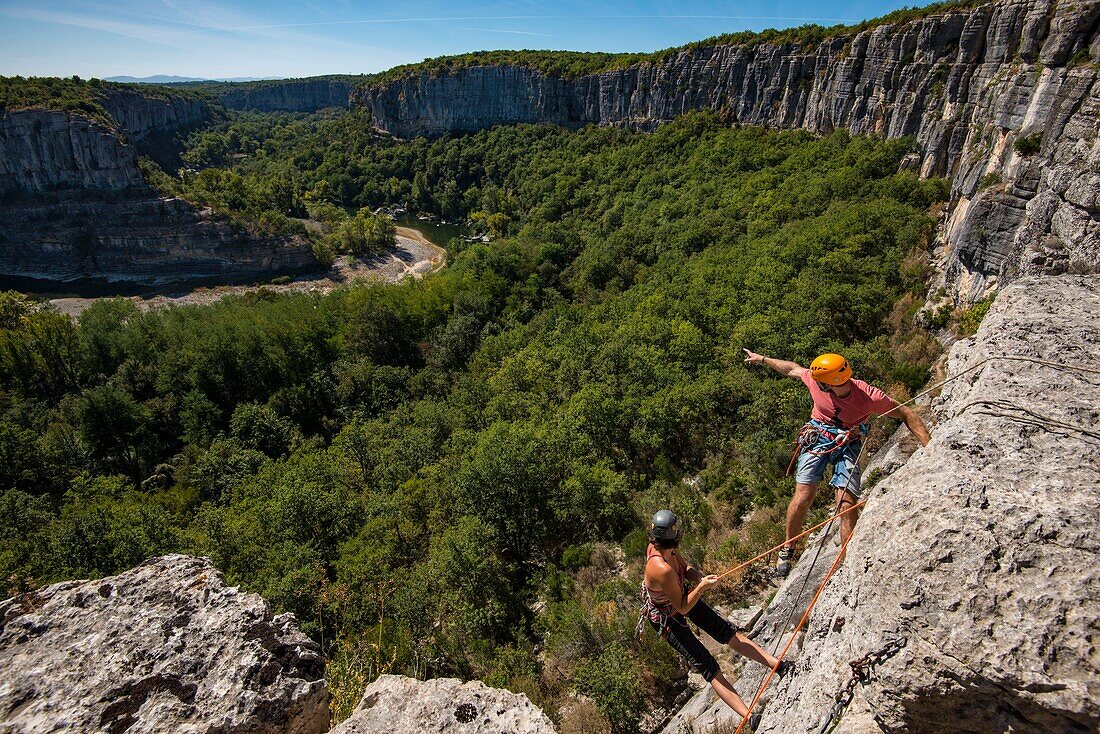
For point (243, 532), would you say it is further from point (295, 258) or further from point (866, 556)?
point (295, 258)

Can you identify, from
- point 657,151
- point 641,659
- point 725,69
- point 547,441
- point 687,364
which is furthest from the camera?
point 657,151

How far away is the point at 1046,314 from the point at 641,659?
328 inches

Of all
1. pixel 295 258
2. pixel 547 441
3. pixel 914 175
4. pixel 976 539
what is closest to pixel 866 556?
pixel 976 539

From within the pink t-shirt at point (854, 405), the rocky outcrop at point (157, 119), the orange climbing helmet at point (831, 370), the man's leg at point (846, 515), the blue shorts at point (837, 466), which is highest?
the rocky outcrop at point (157, 119)

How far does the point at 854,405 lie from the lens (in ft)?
23.6

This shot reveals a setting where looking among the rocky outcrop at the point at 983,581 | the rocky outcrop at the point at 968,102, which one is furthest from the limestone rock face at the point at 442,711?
the rocky outcrop at the point at 968,102

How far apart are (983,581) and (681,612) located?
2.98 metres

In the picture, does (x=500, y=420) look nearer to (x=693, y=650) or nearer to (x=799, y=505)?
(x=799, y=505)

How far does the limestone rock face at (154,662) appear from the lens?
499 cm

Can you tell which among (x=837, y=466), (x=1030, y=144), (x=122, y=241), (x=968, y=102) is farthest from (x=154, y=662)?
(x=122, y=241)

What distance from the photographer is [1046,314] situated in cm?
603

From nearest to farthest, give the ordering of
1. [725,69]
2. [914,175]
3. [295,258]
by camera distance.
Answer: [914,175] < [725,69] < [295,258]

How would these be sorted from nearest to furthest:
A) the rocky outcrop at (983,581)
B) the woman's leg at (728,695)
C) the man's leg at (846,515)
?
the rocky outcrop at (983,581) < the woman's leg at (728,695) < the man's leg at (846,515)

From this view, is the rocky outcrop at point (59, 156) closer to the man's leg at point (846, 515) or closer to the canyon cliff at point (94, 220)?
the canyon cliff at point (94, 220)
